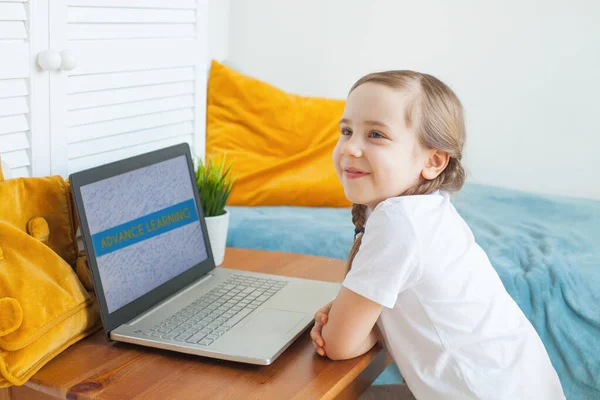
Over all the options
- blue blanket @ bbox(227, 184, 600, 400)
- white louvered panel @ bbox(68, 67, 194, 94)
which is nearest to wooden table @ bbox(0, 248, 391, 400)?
white louvered panel @ bbox(68, 67, 194, 94)

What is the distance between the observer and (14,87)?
3.79ft

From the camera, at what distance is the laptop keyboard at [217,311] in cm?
110

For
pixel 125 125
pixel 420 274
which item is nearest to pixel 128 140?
pixel 125 125

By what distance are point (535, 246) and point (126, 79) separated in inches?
45.0

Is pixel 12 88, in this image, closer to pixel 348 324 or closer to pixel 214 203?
pixel 214 203

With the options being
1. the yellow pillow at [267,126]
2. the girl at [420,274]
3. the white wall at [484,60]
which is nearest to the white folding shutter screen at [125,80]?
the girl at [420,274]

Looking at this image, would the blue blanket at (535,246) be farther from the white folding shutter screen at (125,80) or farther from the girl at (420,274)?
the girl at (420,274)

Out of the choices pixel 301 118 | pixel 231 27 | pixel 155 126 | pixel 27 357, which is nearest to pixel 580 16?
pixel 301 118

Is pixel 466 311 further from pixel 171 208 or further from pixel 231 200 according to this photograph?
pixel 231 200

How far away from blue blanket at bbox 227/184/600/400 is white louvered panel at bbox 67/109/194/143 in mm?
481

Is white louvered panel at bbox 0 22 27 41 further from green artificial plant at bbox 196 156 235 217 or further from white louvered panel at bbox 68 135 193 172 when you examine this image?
green artificial plant at bbox 196 156 235 217

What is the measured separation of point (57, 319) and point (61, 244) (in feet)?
0.54

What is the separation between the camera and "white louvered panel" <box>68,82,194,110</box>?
4.23ft

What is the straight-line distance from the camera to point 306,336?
1.17m
